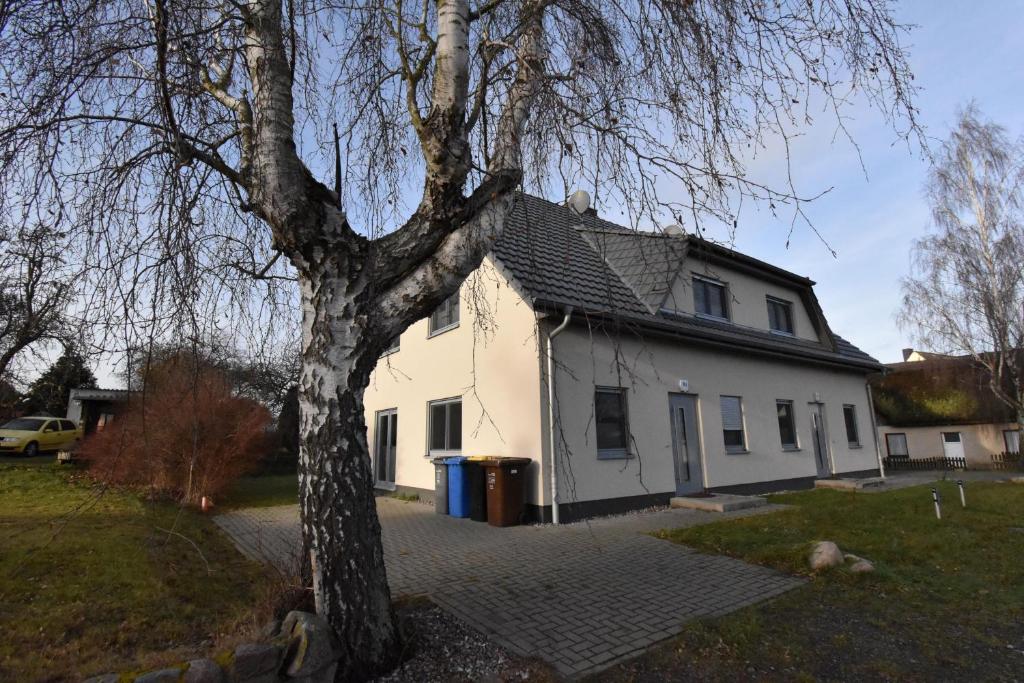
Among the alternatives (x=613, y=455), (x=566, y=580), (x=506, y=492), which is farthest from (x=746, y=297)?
(x=566, y=580)

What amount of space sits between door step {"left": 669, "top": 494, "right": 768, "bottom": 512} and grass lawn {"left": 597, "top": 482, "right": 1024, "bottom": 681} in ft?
4.26

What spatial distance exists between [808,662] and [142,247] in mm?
5484

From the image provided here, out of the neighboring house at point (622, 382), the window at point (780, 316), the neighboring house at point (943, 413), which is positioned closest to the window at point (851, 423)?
the neighboring house at point (622, 382)

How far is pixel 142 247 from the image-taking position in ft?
11.7

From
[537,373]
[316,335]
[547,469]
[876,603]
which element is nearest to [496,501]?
[547,469]

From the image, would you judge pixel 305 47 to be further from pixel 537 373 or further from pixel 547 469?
pixel 547 469

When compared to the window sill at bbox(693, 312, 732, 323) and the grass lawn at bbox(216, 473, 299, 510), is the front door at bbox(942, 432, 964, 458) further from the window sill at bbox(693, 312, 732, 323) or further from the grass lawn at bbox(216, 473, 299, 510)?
the grass lawn at bbox(216, 473, 299, 510)

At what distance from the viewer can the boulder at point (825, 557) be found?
5930 millimetres

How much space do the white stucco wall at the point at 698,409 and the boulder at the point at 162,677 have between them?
18.1 ft

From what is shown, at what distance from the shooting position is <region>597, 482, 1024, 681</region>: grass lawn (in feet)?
12.3

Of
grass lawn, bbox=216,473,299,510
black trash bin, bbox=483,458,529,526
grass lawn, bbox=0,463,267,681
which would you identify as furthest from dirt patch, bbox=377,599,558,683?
grass lawn, bbox=216,473,299,510

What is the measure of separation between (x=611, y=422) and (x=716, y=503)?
7.90ft

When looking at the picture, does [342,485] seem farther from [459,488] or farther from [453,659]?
[459,488]

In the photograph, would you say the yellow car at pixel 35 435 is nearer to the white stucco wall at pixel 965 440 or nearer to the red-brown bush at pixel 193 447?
the red-brown bush at pixel 193 447
